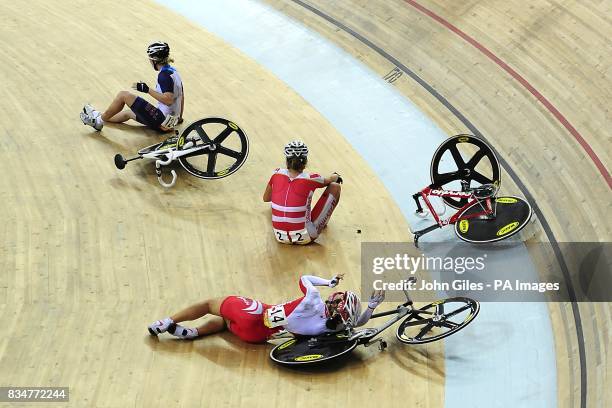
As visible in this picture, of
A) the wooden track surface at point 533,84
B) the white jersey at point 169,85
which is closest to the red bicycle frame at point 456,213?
the wooden track surface at point 533,84

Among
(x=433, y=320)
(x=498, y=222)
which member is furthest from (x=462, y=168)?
(x=433, y=320)

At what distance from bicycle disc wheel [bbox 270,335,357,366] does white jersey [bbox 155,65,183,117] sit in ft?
8.82

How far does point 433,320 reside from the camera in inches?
212

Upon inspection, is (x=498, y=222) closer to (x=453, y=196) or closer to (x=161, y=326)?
(x=453, y=196)

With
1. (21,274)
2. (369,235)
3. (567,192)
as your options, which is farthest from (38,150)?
(567,192)

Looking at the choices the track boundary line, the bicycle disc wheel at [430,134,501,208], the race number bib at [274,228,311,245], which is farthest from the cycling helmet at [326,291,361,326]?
the bicycle disc wheel at [430,134,501,208]

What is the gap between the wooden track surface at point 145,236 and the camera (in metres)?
5.11

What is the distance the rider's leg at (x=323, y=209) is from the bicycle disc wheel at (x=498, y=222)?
33.6 inches

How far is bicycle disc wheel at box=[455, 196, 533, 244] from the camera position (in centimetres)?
608

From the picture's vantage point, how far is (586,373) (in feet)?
16.9

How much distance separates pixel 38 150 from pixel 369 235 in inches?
105

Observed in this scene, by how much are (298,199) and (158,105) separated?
1.82 m

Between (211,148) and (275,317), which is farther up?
(211,148)

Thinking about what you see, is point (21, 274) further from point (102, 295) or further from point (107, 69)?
point (107, 69)
